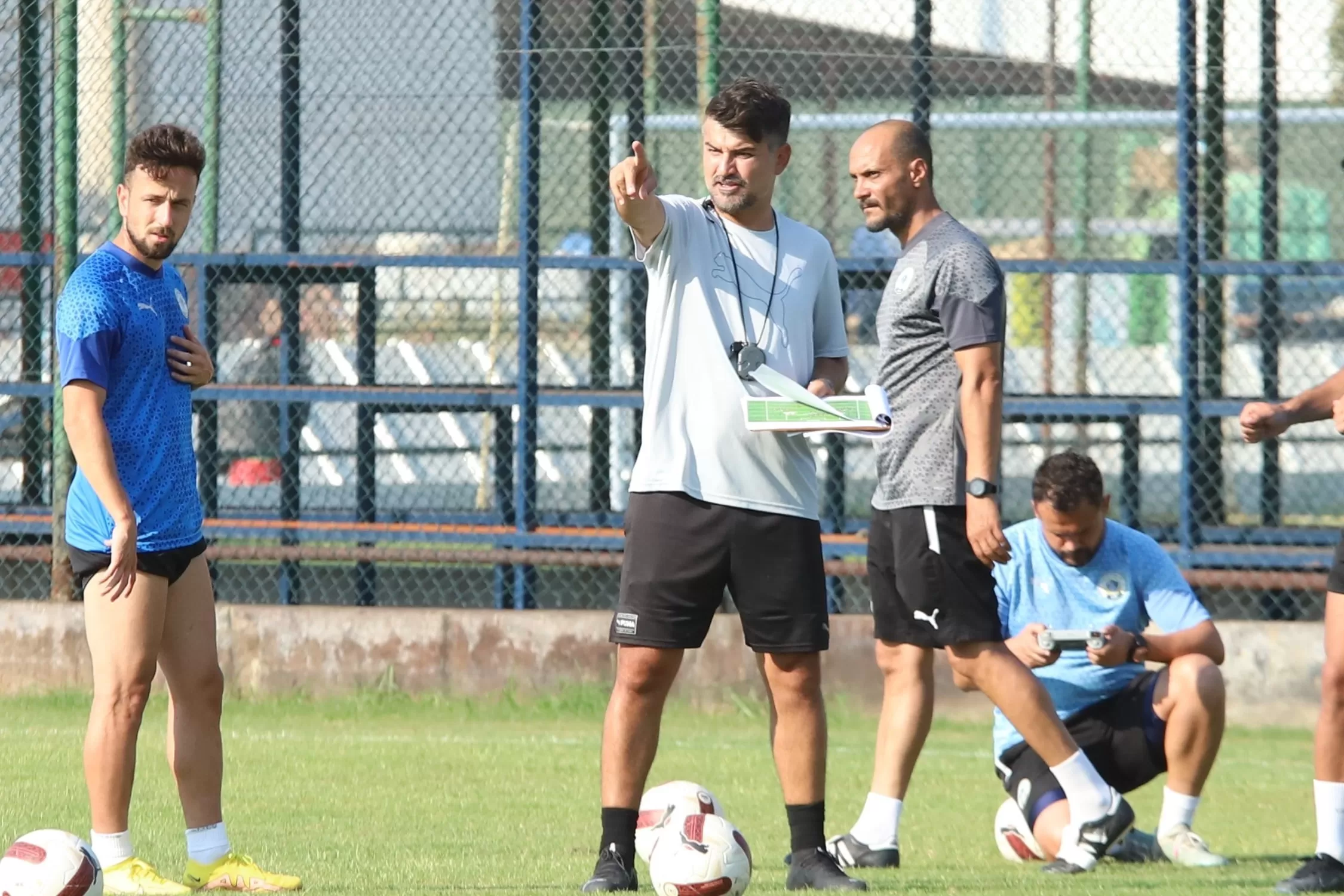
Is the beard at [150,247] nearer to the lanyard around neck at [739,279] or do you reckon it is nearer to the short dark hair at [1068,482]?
the lanyard around neck at [739,279]

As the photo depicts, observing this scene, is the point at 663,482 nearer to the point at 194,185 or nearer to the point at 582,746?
the point at 194,185

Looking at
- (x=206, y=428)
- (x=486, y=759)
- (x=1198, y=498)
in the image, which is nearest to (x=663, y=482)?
(x=486, y=759)

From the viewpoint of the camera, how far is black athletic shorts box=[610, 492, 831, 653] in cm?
495

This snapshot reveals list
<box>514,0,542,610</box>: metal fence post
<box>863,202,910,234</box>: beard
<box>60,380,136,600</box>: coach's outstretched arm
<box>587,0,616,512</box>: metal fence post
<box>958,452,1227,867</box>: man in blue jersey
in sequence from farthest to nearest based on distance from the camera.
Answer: <box>587,0,616,512</box>: metal fence post → <box>514,0,542,610</box>: metal fence post → <box>958,452,1227,867</box>: man in blue jersey → <box>863,202,910,234</box>: beard → <box>60,380,136,600</box>: coach's outstretched arm

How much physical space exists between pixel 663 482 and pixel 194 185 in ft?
4.56

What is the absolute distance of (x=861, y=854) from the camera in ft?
18.9

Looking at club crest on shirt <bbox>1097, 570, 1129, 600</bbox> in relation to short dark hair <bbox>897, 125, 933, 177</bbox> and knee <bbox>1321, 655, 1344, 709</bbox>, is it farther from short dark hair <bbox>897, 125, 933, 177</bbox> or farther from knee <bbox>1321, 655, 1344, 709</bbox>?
short dark hair <bbox>897, 125, 933, 177</bbox>

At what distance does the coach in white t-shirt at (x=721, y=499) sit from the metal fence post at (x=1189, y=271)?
500 centimetres

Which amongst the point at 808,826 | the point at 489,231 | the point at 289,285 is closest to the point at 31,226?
the point at 289,285

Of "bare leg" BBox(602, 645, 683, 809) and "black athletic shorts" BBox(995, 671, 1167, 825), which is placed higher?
"bare leg" BBox(602, 645, 683, 809)

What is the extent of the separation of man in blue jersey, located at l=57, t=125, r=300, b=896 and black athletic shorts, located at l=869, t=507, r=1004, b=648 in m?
1.83

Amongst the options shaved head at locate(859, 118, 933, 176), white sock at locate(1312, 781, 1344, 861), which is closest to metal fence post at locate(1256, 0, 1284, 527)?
shaved head at locate(859, 118, 933, 176)

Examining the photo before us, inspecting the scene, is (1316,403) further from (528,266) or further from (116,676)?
(528,266)

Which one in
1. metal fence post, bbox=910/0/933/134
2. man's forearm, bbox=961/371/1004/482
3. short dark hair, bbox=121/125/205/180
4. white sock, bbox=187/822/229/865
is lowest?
white sock, bbox=187/822/229/865
